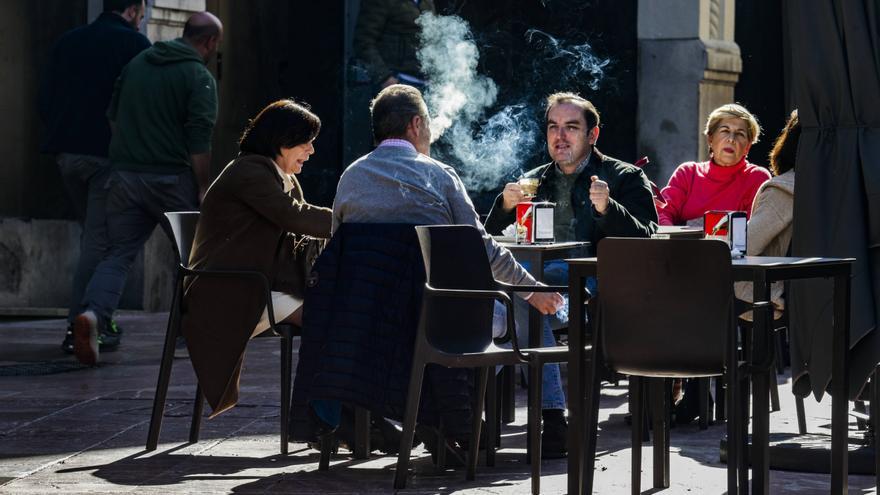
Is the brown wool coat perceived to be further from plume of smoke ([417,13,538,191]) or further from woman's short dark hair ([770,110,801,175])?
plume of smoke ([417,13,538,191])

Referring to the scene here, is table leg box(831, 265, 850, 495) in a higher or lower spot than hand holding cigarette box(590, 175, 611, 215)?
lower

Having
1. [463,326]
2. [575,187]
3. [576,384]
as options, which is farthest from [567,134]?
[576,384]

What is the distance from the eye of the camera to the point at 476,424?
17.9 feet

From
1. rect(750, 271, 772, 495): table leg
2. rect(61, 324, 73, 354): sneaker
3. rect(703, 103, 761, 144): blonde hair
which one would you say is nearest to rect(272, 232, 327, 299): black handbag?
rect(750, 271, 772, 495): table leg

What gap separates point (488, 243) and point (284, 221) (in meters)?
0.88

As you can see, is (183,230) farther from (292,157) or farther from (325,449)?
(325,449)

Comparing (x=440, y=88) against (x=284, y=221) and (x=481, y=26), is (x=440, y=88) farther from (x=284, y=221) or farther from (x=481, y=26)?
(x=284, y=221)

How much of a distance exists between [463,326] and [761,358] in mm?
993

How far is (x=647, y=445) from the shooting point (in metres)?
6.20

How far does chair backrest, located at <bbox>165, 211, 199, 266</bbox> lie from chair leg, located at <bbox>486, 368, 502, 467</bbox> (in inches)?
50.2

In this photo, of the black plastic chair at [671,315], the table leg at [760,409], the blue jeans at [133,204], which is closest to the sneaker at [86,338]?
the blue jeans at [133,204]

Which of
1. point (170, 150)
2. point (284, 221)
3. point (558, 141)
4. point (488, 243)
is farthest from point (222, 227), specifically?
point (170, 150)

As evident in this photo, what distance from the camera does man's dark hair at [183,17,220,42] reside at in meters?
9.09

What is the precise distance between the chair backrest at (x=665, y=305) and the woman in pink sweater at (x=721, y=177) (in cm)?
308
